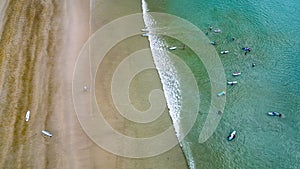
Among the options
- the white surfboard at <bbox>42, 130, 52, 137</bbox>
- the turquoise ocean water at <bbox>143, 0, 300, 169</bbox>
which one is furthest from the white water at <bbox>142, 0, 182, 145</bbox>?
the white surfboard at <bbox>42, 130, 52, 137</bbox>

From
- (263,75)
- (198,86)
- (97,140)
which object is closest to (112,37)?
(198,86)

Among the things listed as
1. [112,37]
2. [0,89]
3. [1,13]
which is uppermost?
[1,13]

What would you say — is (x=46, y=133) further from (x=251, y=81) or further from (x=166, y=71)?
(x=251, y=81)

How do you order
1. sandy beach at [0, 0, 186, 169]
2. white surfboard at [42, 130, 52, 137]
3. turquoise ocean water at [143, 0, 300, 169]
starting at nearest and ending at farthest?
sandy beach at [0, 0, 186, 169] < white surfboard at [42, 130, 52, 137] < turquoise ocean water at [143, 0, 300, 169]

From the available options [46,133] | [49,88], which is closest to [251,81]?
[49,88]

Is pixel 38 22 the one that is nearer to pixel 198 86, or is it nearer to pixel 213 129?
pixel 198 86

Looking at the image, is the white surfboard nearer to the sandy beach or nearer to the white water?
the sandy beach
